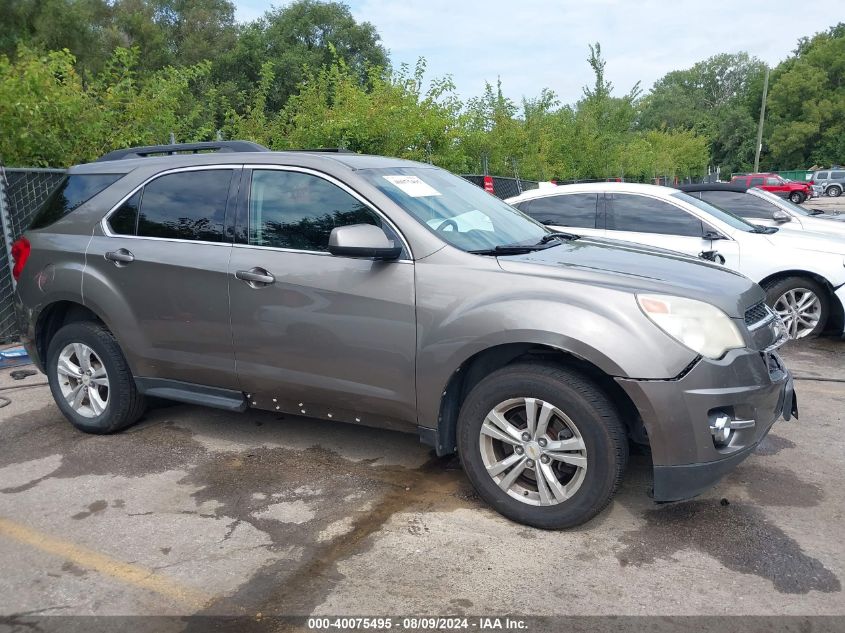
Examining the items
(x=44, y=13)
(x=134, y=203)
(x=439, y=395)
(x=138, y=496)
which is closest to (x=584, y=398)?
(x=439, y=395)

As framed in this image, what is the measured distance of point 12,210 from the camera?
748cm

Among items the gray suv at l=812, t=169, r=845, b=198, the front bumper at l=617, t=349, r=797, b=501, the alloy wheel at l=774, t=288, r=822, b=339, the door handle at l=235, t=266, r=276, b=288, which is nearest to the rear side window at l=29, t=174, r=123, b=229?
the door handle at l=235, t=266, r=276, b=288

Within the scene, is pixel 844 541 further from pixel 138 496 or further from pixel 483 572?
pixel 138 496

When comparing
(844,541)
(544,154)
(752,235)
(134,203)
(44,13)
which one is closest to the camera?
(844,541)

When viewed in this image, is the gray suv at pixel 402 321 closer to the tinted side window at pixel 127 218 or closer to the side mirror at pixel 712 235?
the tinted side window at pixel 127 218

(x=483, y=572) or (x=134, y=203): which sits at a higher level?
(x=134, y=203)

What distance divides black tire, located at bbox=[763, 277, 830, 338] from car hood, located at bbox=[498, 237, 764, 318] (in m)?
3.82

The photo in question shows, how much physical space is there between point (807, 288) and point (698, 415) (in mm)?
5004

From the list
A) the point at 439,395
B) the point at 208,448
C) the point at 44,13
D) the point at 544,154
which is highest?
the point at 44,13

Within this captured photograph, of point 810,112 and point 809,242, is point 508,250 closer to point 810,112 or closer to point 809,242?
point 809,242

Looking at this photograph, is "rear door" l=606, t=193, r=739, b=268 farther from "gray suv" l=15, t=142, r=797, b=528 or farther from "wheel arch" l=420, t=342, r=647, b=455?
"wheel arch" l=420, t=342, r=647, b=455

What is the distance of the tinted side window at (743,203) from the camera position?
9297mm

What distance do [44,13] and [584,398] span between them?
32583mm

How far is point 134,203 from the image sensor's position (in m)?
4.62
